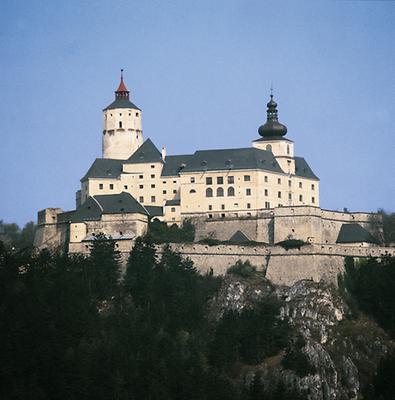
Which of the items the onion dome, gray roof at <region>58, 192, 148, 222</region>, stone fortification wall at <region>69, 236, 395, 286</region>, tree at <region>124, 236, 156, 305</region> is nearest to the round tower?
gray roof at <region>58, 192, 148, 222</region>

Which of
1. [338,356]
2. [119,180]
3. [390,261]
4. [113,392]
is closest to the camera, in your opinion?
[113,392]

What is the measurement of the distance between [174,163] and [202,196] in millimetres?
4012

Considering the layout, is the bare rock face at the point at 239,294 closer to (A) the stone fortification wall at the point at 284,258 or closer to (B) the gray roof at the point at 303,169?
(A) the stone fortification wall at the point at 284,258

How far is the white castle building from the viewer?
11188 cm

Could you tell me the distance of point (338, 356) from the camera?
102562mm

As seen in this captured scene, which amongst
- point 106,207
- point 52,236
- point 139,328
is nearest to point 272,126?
point 106,207

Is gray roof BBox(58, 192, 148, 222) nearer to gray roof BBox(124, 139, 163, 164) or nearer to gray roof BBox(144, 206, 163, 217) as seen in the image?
gray roof BBox(144, 206, 163, 217)

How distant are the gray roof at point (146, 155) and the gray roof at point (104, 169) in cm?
79

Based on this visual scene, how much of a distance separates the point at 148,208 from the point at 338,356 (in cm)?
1877

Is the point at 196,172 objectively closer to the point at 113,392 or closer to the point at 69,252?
the point at 69,252

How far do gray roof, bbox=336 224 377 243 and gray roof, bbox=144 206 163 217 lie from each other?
37.4 feet

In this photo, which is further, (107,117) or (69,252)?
(107,117)

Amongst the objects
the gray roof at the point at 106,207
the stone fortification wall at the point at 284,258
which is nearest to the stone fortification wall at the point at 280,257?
the stone fortification wall at the point at 284,258

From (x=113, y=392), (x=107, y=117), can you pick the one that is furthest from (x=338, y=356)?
(x=107, y=117)
